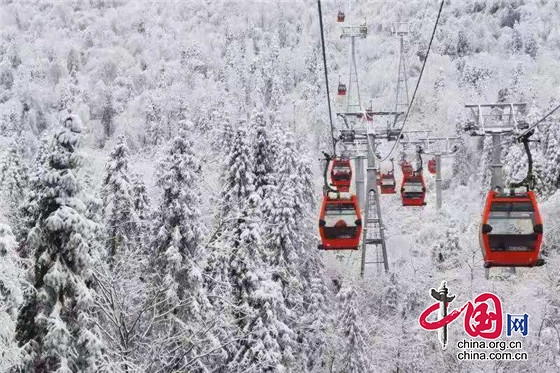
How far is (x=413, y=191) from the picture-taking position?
1522 inches

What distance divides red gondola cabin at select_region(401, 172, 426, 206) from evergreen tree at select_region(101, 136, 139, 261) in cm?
1395

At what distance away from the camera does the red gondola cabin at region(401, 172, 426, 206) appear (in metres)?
38.6

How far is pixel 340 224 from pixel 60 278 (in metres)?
8.44

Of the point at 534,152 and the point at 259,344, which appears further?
the point at 534,152

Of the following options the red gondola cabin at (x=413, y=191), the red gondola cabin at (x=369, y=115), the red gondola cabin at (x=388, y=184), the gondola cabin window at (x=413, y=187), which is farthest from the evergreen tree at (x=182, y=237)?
the red gondola cabin at (x=388, y=184)

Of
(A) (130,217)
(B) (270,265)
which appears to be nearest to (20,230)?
(A) (130,217)

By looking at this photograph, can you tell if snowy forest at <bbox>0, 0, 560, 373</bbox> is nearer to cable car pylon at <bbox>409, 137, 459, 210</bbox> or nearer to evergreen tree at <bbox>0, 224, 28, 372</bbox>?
evergreen tree at <bbox>0, 224, 28, 372</bbox>

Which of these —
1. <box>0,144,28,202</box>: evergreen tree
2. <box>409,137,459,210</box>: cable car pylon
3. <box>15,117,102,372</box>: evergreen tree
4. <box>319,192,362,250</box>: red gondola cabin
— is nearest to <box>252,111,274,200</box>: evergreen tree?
<box>409,137,459,210</box>: cable car pylon

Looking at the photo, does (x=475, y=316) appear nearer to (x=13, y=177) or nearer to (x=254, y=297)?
(x=254, y=297)

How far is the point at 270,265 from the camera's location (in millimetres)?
35219

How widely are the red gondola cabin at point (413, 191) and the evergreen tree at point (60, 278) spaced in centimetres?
2374

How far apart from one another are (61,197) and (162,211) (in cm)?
983

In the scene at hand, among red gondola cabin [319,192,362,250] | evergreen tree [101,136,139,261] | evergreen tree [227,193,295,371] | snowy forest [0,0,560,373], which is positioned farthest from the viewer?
evergreen tree [101,136,139,261]

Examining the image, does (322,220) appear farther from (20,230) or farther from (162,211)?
(20,230)
